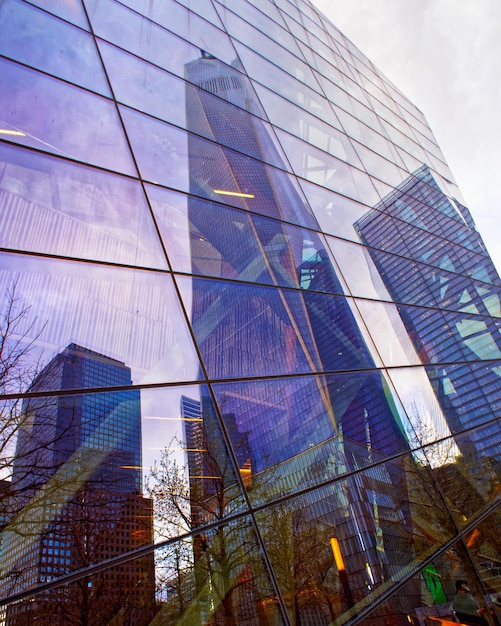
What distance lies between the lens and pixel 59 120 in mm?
5637

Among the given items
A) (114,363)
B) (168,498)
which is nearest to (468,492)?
(168,498)

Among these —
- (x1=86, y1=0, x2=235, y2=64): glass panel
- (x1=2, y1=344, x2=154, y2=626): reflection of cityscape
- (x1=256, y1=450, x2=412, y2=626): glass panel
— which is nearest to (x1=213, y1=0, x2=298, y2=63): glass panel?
(x1=86, y1=0, x2=235, y2=64): glass panel

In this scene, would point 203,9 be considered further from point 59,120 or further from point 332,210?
point 59,120

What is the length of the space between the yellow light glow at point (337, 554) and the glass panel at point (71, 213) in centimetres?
385

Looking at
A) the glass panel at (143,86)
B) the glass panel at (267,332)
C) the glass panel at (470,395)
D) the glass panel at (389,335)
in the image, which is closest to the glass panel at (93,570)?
the glass panel at (267,332)

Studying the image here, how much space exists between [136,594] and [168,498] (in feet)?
2.43

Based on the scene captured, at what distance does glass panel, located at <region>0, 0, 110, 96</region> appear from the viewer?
5996mm

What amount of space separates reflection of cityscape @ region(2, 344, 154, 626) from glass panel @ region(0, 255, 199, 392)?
0.49 feet

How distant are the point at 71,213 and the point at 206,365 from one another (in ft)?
8.25

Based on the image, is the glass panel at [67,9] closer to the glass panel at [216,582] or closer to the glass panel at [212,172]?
the glass panel at [212,172]

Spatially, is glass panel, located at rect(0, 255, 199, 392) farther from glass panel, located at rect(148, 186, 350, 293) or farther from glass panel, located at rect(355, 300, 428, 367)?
glass panel, located at rect(355, 300, 428, 367)

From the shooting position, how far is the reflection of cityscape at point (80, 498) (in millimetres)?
2688

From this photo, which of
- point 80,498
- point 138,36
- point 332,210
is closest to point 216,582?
point 80,498

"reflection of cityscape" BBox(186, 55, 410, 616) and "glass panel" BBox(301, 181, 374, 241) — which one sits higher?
"glass panel" BBox(301, 181, 374, 241)
